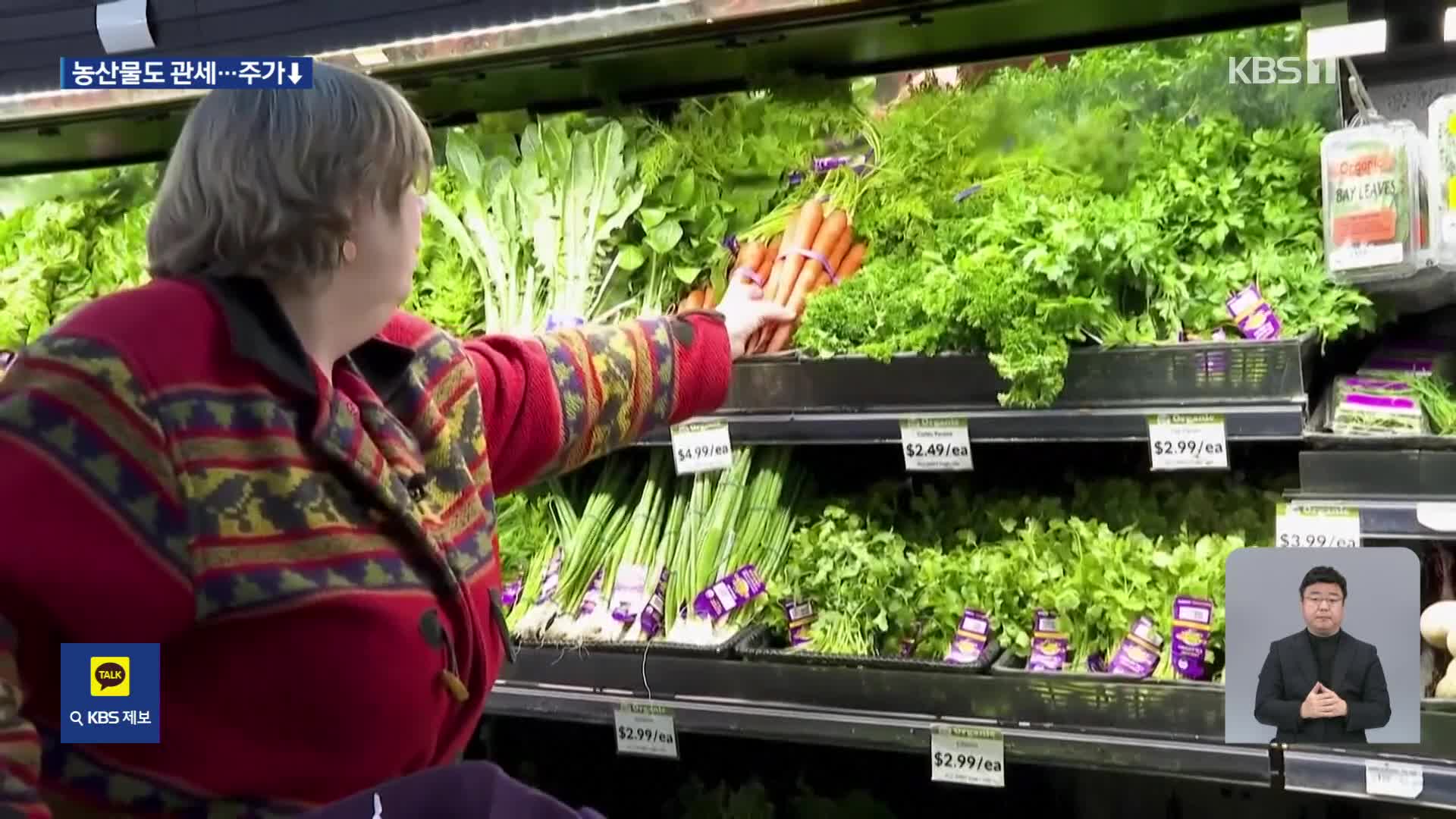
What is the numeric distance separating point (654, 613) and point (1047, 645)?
2.45ft

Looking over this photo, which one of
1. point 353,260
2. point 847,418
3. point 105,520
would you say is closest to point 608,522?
point 847,418

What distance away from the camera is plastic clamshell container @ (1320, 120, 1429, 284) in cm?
175

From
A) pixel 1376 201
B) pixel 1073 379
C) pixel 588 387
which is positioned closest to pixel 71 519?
pixel 588 387

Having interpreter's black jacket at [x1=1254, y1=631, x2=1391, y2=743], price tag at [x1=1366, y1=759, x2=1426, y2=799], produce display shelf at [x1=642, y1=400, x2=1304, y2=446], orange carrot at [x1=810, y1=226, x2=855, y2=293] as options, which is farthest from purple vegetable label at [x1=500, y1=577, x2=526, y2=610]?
price tag at [x1=1366, y1=759, x2=1426, y2=799]

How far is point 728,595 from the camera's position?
2.21 metres

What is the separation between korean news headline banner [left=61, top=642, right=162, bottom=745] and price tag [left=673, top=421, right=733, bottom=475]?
1.08 meters

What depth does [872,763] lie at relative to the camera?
9.02ft

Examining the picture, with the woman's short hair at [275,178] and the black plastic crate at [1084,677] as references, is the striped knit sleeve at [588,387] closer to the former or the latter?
the woman's short hair at [275,178]

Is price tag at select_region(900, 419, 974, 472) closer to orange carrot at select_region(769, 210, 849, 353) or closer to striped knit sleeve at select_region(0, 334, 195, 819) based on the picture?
orange carrot at select_region(769, 210, 849, 353)

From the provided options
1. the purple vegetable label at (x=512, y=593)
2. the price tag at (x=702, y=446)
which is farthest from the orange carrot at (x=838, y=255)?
the purple vegetable label at (x=512, y=593)

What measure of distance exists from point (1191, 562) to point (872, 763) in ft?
3.53

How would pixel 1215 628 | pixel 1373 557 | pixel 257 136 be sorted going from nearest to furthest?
1. pixel 257 136
2. pixel 1373 557
3. pixel 1215 628

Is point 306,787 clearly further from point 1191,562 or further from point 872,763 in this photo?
point 872,763

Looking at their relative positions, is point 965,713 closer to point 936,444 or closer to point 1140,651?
point 1140,651
